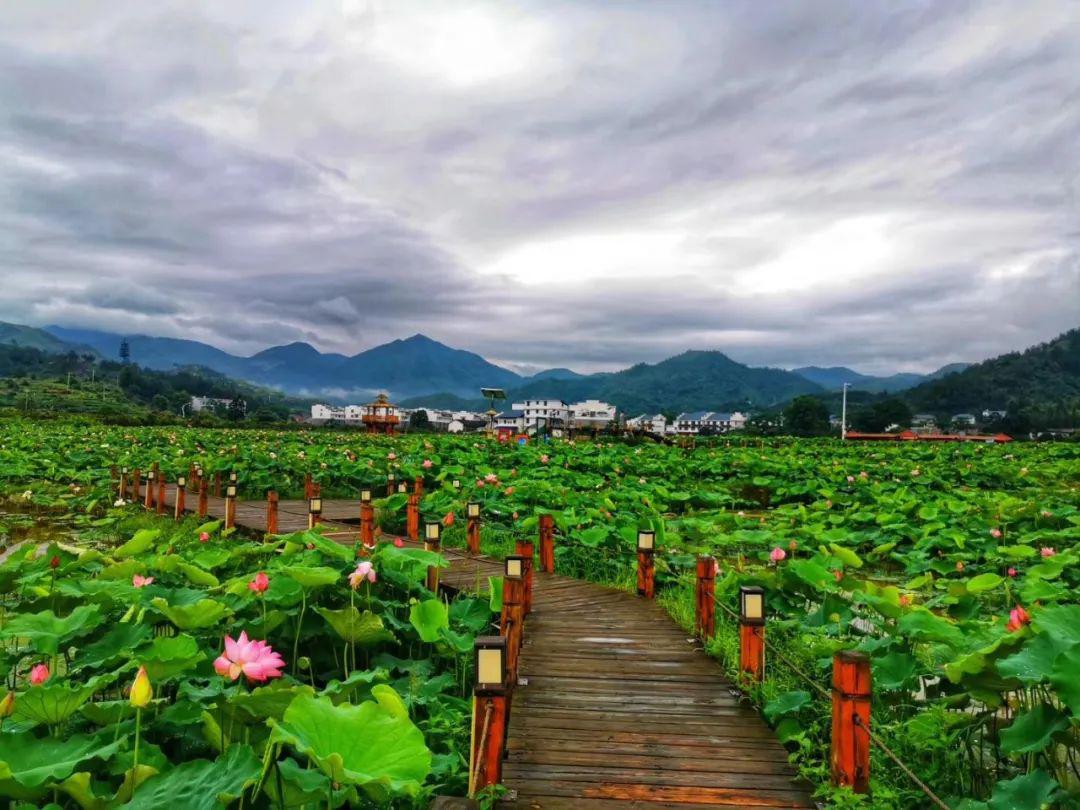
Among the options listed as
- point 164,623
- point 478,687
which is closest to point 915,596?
point 478,687

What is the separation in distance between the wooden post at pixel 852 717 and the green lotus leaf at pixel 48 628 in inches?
137

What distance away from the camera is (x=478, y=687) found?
3168mm

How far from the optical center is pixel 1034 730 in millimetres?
2582

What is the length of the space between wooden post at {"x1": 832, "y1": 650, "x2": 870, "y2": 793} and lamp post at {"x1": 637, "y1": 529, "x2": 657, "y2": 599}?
3408 millimetres

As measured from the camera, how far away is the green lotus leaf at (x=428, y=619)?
425 cm

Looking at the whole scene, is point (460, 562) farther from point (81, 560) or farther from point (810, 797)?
point (810, 797)

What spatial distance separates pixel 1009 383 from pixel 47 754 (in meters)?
114

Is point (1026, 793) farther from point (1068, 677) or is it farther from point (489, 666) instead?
point (489, 666)

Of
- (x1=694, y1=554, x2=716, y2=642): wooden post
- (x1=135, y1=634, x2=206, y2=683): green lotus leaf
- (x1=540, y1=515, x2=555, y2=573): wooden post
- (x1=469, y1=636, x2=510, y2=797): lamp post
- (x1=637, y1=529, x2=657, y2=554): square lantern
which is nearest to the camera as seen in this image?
(x1=135, y1=634, x2=206, y2=683): green lotus leaf

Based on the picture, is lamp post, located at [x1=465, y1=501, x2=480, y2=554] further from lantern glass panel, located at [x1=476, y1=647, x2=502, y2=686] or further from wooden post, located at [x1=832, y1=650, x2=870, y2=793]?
wooden post, located at [x1=832, y1=650, x2=870, y2=793]

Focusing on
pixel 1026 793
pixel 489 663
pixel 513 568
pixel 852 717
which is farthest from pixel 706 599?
pixel 1026 793

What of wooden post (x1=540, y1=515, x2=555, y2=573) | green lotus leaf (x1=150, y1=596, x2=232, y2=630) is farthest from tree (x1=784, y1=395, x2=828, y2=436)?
green lotus leaf (x1=150, y1=596, x2=232, y2=630)

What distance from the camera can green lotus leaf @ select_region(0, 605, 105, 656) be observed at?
317 centimetres

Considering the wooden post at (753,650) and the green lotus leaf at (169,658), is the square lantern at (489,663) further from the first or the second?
the wooden post at (753,650)
